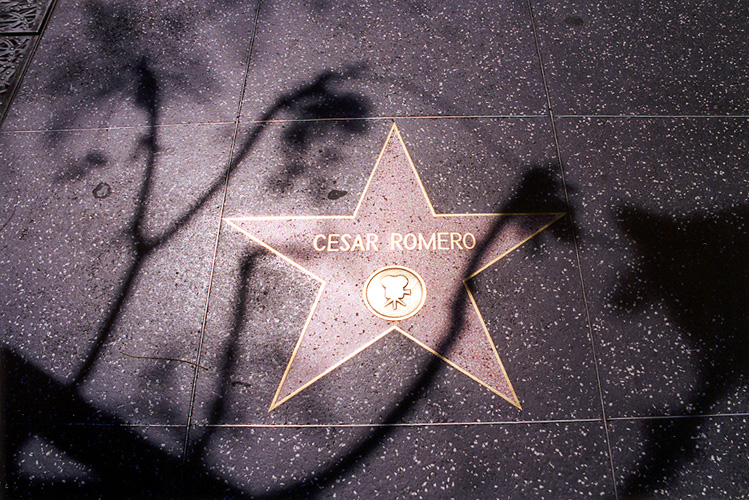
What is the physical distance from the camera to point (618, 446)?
1.83 meters

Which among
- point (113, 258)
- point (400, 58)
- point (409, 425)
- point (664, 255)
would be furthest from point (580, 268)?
point (113, 258)

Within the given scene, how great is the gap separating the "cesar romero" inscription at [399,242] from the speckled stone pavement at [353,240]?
0.23ft

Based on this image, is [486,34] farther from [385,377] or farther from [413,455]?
[413,455]

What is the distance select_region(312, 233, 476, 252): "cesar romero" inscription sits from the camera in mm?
2160

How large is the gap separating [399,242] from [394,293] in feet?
0.91

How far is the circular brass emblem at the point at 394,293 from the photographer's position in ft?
6.73

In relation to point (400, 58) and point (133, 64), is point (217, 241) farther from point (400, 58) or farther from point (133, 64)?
point (400, 58)

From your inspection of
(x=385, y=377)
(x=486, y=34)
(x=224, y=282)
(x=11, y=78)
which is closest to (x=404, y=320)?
(x=385, y=377)

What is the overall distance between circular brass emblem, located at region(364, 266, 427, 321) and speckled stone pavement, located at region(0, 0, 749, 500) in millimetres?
43

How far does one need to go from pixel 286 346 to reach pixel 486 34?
2.35m

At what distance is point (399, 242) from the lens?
217cm

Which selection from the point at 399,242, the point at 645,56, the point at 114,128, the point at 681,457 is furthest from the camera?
the point at 645,56

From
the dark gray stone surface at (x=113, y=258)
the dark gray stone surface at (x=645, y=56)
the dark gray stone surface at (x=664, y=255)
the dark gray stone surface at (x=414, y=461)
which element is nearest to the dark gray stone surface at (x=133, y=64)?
the dark gray stone surface at (x=113, y=258)

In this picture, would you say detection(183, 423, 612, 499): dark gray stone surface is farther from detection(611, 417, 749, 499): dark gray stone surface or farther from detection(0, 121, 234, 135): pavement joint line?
detection(0, 121, 234, 135): pavement joint line
